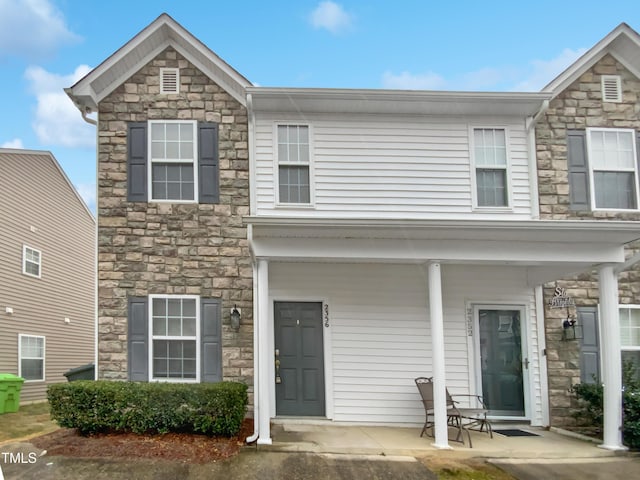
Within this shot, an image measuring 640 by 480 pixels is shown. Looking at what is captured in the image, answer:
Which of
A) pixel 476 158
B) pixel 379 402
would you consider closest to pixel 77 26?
pixel 476 158

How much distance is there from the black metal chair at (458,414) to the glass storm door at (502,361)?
0.32 metres

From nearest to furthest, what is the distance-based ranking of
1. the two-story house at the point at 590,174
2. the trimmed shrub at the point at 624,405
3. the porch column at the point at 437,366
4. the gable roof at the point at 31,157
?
1. the porch column at the point at 437,366
2. the trimmed shrub at the point at 624,405
3. the two-story house at the point at 590,174
4. the gable roof at the point at 31,157

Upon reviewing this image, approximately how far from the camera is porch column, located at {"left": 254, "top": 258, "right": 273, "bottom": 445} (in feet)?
22.0

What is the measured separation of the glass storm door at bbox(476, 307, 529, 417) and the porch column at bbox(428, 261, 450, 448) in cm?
187

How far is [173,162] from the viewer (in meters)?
8.57

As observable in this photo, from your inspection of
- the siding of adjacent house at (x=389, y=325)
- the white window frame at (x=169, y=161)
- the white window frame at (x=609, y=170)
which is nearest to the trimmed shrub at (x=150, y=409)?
the siding of adjacent house at (x=389, y=325)

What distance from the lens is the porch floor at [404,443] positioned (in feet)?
22.0

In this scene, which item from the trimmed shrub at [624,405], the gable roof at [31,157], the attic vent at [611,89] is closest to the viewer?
the trimmed shrub at [624,405]

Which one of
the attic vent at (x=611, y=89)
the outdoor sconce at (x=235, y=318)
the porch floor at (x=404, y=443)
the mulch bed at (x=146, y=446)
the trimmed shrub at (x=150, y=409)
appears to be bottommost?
the porch floor at (x=404, y=443)

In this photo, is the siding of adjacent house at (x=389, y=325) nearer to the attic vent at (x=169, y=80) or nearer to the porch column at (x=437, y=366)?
the porch column at (x=437, y=366)

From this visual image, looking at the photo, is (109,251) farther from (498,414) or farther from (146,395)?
(498,414)

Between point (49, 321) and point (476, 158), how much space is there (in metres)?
11.7

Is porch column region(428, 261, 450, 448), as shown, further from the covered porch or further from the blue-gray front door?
the blue-gray front door

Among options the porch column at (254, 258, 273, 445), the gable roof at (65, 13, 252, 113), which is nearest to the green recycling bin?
the gable roof at (65, 13, 252, 113)
